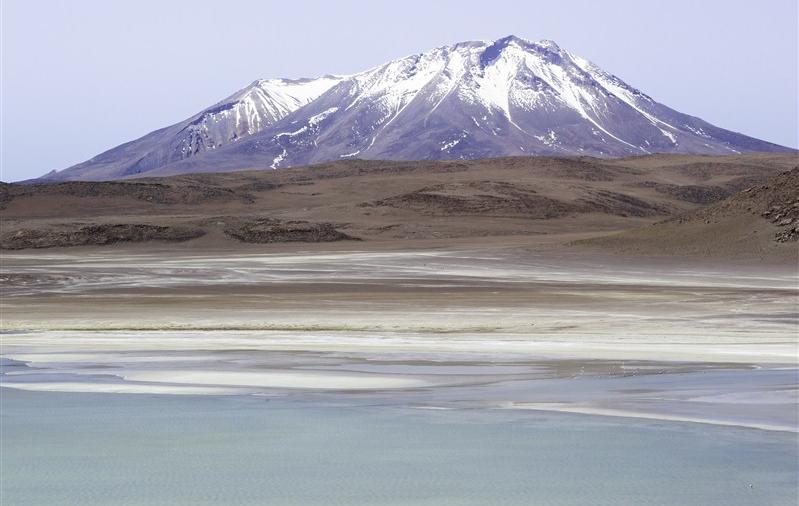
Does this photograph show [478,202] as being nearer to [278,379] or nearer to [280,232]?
[280,232]

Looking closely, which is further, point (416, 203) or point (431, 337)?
point (416, 203)

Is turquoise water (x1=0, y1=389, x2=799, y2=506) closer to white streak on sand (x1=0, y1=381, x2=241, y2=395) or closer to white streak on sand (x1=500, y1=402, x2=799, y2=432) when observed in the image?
white streak on sand (x1=500, y1=402, x2=799, y2=432)

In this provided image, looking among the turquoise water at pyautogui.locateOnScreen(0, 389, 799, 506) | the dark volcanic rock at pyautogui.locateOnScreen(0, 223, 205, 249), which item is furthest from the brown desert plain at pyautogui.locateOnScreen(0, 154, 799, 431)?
the turquoise water at pyautogui.locateOnScreen(0, 389, 799, 506)

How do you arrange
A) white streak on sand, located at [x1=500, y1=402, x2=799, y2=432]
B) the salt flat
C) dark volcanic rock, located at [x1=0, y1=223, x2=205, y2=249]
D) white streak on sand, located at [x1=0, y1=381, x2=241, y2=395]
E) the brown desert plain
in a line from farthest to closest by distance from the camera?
dark volcanic rock, located at [x1=0, y1=223, x2=205, y2=249], the brown desert plain, white streak on sand, located at [x1=0, y1=381, x2=241, y2=395], the salt flat, white streak on sand, located at [x1=500, y1=402, x2=799, y2=432]

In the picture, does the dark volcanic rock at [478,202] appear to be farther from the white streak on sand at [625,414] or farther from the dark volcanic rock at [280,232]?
the white streak on sand at [625,414]

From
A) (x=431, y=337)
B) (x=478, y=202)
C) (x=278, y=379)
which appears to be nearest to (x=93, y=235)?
(x=478, y=202)

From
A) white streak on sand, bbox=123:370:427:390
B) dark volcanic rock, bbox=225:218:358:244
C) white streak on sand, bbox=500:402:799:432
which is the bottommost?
dark volcanic rock, bbox=225:218:358:244

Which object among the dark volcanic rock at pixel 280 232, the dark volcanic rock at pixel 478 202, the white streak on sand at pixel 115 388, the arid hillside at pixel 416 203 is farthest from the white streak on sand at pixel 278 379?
the dark volcanic rock at pixel 478 202

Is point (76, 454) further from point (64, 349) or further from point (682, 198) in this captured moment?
point (682, 198)
